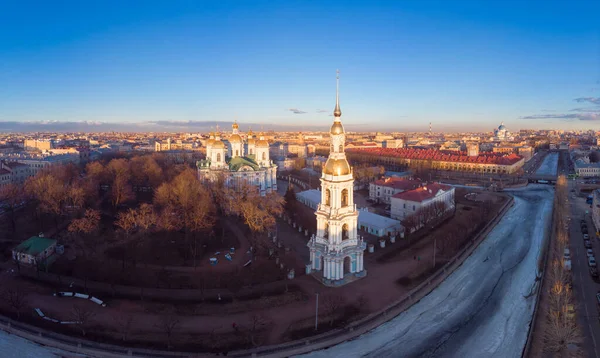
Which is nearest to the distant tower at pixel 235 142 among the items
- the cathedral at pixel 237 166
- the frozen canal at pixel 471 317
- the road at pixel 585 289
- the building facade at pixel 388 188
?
the cathedral at pixel 237 166

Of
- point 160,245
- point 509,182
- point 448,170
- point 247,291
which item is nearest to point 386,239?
point 247,291

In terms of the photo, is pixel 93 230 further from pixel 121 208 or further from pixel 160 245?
pixel 121 208

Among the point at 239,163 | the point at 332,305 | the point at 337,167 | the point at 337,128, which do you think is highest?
the point at 337,128

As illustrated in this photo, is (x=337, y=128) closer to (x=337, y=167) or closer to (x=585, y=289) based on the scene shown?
(x=337, y=167)

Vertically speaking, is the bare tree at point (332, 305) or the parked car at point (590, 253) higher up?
the parked car at point (590, 253)

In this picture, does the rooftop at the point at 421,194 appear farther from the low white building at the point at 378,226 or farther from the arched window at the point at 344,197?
the arched window at the point at 344,197

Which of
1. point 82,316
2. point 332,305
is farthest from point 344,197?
point 82,316
